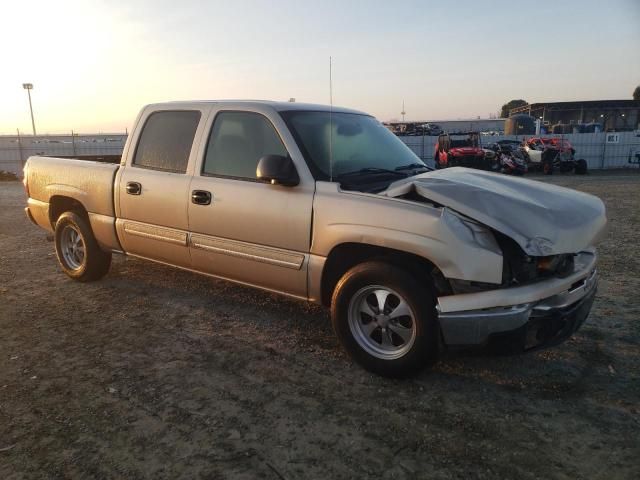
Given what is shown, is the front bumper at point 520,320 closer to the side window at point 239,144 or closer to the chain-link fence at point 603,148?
the side window at point 239,144

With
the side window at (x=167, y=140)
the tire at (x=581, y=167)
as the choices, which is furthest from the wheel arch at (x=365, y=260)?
the tire at (x=581, y=167)

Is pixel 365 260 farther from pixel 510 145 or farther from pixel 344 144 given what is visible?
pixel 510 145

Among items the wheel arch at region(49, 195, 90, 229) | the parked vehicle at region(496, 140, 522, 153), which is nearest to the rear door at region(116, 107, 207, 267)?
the wheel arch at region(49, 195, 90, 229)

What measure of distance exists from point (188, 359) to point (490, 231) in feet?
7.71

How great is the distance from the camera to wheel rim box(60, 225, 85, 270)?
5457 millimetres

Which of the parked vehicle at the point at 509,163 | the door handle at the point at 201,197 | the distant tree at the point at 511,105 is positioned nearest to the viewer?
the door handle at the point at 201,197

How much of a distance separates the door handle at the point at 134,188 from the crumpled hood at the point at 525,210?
2.49m

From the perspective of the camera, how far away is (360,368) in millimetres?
3445

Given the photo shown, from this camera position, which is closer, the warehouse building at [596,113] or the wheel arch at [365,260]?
the wheel arch at [365,260]

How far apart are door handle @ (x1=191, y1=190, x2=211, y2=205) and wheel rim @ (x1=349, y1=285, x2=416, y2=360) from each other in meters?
1.56

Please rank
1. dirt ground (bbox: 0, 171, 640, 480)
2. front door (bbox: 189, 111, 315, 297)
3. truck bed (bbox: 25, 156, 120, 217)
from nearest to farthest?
dirt ground (bbox: 0, 171, 640, 480) → front door (bbox: 189, 111, 315, 297) → truck bed (bbox: 25, 156, 120, 217)

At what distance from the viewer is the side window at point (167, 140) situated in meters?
4.32

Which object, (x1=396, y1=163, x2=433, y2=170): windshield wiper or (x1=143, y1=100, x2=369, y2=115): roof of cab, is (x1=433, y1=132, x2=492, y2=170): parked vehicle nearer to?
(x1=396, y1=163, x2=433, y2=170): windshield wiper

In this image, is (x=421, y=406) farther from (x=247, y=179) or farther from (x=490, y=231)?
(x=247, y=179)
